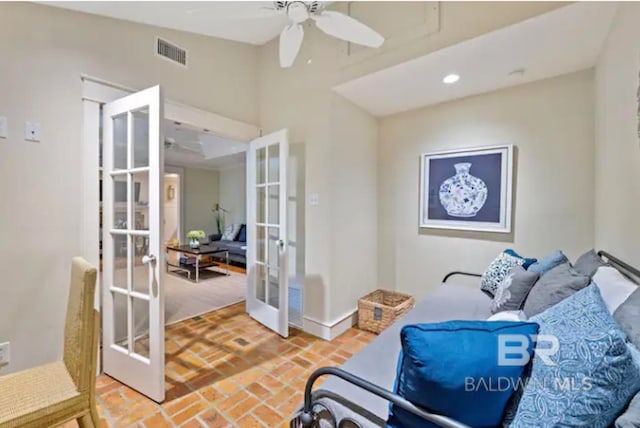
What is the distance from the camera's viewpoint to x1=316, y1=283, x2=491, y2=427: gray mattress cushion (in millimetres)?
1022

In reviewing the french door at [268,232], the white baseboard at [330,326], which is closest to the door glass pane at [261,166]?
the french door at [268,232]

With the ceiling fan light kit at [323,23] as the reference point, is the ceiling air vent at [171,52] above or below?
above

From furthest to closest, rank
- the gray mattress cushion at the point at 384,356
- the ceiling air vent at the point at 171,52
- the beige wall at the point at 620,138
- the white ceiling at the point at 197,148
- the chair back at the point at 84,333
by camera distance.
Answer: the white ceiling at the point at 197,148 → the ceiling air vent at the point at 171,52 → the beige wall at the point at 620,138 → the chair back at the point at 84,333 → the gray mattress cushion at the point at 384,356

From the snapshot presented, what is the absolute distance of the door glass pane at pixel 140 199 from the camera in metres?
1.86

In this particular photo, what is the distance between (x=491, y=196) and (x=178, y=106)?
3.00m

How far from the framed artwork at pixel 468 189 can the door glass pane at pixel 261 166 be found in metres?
1.68

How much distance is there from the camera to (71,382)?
1.30m

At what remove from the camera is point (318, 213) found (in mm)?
2787

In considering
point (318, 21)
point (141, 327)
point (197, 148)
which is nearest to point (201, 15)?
point (318, 21)

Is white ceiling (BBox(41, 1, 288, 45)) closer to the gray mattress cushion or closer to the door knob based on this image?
the door knob

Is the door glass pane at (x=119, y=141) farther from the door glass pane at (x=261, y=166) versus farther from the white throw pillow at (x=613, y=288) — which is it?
the white throw pillow at (x=613, y=288)

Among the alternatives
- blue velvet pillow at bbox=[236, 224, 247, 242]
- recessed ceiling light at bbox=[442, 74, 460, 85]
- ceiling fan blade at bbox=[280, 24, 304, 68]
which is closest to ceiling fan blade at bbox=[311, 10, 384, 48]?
ceiling fan blade at bbox=[280, 24, 304, 68]

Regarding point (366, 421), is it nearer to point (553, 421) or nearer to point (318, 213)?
point (553, 421)

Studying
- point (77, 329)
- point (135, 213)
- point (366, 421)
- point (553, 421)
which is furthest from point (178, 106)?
point (553, 421)
